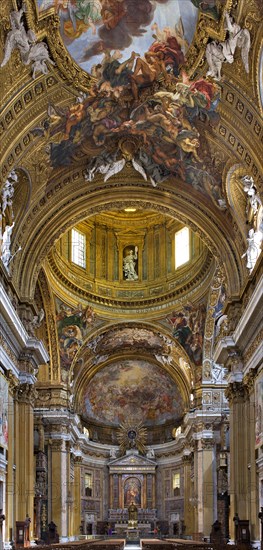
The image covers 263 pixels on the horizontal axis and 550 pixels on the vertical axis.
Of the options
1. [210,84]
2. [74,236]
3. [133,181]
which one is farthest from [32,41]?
[74,236]

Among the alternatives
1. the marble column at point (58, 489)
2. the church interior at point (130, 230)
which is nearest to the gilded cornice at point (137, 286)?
the church interior at point (130, 230)

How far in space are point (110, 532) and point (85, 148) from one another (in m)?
29.7

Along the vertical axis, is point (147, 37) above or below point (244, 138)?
above

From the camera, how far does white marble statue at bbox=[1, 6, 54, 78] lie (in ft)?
61.8

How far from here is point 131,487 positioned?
1953 inches

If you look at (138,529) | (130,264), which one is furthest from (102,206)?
(138,529)

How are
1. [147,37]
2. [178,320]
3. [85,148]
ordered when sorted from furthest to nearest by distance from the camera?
[178,320] < [85,148] < [147,37]

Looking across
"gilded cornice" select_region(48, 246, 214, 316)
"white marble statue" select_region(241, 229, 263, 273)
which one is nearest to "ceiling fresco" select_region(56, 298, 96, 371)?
"gilded cornice" select_region(48, 246, 214, 316)

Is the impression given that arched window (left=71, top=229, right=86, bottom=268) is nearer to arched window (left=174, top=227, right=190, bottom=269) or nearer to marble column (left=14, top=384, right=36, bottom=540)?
arched window (left=174, top=227, right=190, bottom=269)

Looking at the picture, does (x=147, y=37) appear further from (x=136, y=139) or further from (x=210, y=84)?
(x=136, y=139)

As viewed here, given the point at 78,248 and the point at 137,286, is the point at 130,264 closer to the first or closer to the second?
the point at 137,286

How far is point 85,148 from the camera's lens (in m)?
25.0

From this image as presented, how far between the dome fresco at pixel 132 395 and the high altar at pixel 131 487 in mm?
2462

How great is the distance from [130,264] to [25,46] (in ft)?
73.6
